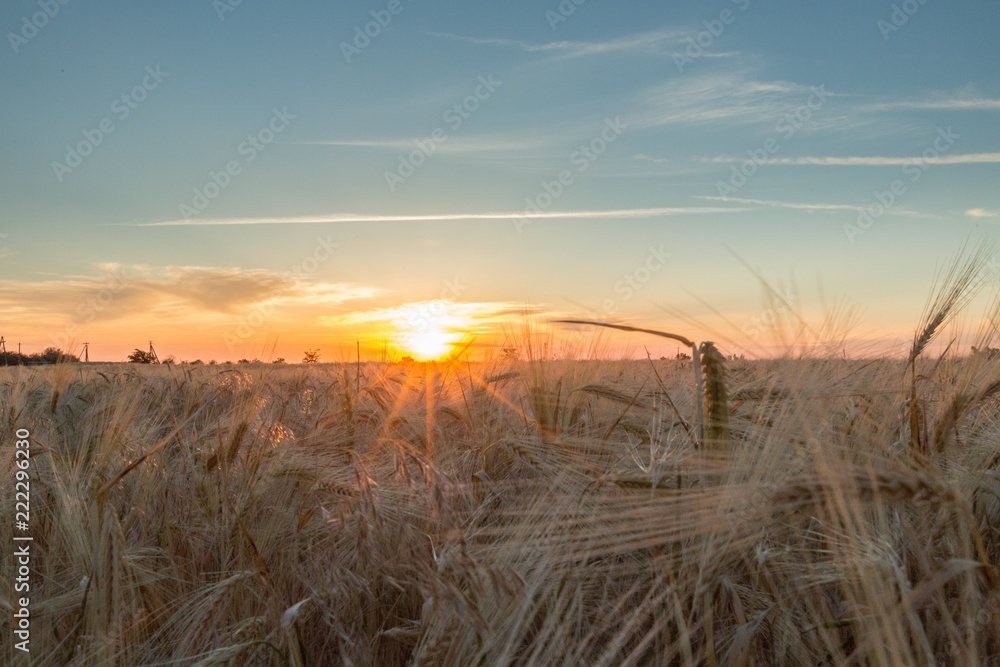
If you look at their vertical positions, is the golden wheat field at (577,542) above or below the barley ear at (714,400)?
below

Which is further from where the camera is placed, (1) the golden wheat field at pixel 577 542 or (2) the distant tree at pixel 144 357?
(2) the distant tree at pixel 144 357

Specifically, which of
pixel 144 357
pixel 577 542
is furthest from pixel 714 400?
pixel 144 357

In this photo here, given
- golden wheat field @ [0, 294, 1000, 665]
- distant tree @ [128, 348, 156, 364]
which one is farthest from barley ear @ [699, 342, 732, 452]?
distant tree @ [128, 348, 156, 364]

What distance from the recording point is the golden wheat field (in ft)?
4.35

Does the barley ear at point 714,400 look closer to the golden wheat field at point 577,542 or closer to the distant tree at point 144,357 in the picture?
the golden wheat field at point 577,542

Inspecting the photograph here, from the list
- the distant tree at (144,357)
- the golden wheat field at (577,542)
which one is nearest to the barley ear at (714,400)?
the golden wheat field at (577,542)

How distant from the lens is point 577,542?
1.63 meters

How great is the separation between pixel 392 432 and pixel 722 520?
6.61ft

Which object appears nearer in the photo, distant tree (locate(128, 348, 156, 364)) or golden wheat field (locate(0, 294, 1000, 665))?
golden wheat field (locate(0, 294, 1000, 665))

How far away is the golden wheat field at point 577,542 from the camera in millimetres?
1326

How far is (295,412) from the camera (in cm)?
404

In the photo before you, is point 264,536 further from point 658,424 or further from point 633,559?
point 658,424

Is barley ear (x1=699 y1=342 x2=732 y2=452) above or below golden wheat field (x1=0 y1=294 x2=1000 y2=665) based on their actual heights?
above

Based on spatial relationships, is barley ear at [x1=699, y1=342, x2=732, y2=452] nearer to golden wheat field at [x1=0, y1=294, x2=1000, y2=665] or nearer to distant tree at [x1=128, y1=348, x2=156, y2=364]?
golden wheat field at [x1=0, y1=294, x2=1000, y2=665]
